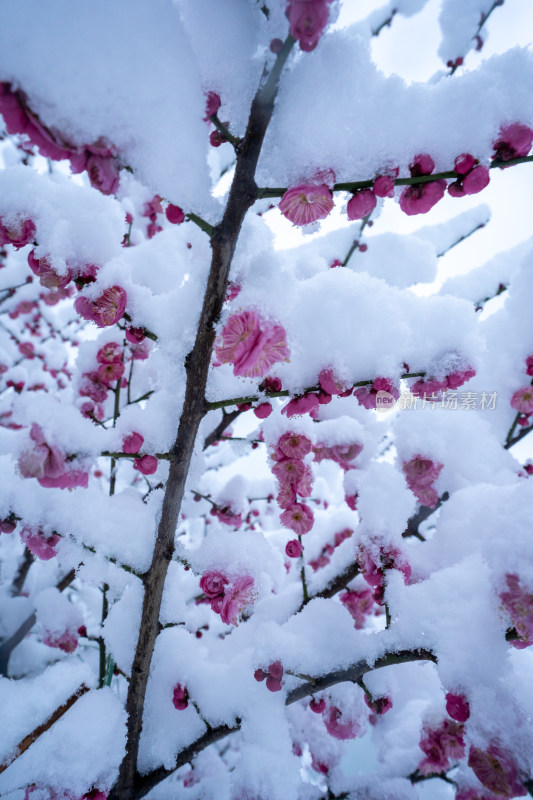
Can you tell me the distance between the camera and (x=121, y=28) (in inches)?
29.7

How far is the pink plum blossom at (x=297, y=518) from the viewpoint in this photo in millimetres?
1777

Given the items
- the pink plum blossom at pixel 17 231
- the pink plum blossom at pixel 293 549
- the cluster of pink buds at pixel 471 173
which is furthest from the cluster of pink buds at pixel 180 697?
the cluster of pink buds at pixel 471 173

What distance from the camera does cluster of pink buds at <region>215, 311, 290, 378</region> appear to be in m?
0.82

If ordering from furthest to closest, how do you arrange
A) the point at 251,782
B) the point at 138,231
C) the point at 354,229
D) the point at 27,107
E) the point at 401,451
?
the point at 138,231 → the point at 354,229 → the point at 401,451 → the point at 251,782 → the point at 27,107

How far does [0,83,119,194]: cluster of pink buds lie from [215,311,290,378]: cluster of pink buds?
37 centimetres

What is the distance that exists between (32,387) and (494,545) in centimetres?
536

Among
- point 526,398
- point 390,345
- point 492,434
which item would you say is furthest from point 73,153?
point 492,434

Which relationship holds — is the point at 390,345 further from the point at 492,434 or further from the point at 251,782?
the point at 492,434

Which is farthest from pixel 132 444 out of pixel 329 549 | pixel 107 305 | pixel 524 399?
pixel 329 549

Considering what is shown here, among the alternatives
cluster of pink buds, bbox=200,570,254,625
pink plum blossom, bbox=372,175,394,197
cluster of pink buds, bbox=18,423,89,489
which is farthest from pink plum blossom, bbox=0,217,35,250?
cluster of pink buds, bbox=200,570,254,625

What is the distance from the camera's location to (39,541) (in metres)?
1.39

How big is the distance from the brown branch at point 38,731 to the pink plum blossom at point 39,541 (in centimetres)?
68

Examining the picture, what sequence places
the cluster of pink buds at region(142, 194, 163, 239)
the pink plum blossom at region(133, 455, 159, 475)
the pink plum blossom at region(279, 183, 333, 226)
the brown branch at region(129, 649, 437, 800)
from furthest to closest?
the cluster of pink buds at region(142, 194, 163, 239) < the brown branch at region(129, 649, 437, 800) < the pink plum blossom at region(133, 455, 159, 475) < the pink plum blossom at region(279, 183, 333, 226)

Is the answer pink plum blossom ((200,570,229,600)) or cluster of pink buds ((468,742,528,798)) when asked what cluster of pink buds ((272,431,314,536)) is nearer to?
pink plum blossom ((200,570,229,600))
